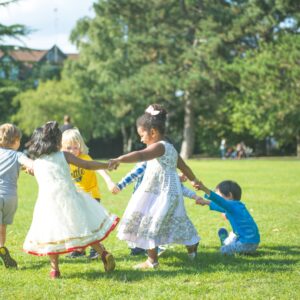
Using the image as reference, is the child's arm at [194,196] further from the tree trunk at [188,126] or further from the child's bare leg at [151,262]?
the tree trunk at [188,126]

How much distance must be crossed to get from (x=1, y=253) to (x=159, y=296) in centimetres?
220

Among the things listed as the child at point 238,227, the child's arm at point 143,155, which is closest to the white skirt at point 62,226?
the child's arm at point 143,155

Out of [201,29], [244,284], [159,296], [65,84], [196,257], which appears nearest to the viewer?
[159,296]

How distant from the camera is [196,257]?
6562 millimetres

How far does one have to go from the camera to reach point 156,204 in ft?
19.8

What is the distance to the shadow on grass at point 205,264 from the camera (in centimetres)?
568

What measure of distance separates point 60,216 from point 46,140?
826 mm

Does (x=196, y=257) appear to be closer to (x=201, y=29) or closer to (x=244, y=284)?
(x=244, y=284)

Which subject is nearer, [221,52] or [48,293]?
[48,293]

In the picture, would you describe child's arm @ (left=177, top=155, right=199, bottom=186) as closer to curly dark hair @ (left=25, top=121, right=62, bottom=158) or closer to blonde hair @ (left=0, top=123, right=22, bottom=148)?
curly dark hair @ (left=25, top=121, right=62, bottom=158)

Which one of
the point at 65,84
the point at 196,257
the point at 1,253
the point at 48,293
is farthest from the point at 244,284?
the point at 65,84

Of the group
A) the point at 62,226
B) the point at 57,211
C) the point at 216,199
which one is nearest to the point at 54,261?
the point at 62,226

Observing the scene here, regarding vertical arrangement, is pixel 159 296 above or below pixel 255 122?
below

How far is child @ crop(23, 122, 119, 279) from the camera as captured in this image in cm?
547
